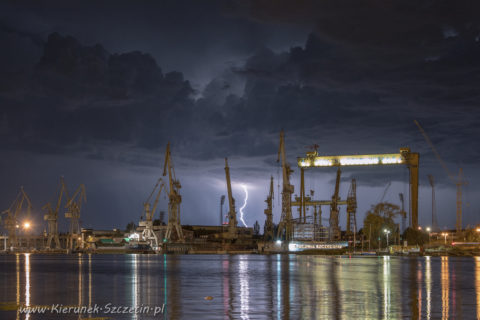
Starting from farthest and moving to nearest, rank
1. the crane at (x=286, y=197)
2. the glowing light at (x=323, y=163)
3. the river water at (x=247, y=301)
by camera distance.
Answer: the crane at (x=286, y=197) → the glowing light at (x=323, y=163) → the river water at (x=247, y=301)

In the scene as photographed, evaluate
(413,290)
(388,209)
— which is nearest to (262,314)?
(413,290)

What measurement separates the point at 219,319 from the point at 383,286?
A: 61.7ft

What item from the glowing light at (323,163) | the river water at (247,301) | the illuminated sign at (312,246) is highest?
the glowing light at (323,163)

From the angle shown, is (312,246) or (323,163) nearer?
(323,163)

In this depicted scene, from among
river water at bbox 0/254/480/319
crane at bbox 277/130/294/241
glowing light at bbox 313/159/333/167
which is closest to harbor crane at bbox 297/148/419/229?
glowing light at bbox 313/159/333/167

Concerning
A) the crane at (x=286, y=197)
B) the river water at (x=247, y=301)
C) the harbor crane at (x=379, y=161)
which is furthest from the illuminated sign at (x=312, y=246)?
the river water at (x=247, y=301)

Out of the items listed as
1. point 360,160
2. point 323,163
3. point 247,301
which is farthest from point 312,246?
point 247,301

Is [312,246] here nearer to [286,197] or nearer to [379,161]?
[286,197]

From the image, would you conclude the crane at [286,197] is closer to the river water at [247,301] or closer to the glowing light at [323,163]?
the glowing light at [323,163]

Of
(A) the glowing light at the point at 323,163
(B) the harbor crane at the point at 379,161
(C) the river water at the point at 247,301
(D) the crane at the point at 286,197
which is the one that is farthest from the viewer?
(D) the crane at the point at 286,197

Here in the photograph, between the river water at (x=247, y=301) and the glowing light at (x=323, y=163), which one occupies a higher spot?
the glowing light at (x=323, y=163)

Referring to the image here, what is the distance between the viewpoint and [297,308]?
90.3ft

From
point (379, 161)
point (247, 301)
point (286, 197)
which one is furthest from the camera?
point (286, 197)

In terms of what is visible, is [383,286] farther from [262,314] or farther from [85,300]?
[85,300]
